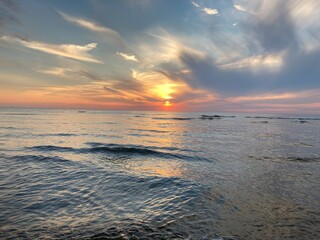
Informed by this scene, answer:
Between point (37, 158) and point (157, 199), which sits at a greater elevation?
point (157, 199)

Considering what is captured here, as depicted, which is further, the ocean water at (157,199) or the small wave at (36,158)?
the small wave at (36,158)

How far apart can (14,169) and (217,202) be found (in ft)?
44.9

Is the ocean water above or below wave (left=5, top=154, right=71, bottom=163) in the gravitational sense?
above

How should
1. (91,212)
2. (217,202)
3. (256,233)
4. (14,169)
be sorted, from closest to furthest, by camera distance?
1. (256,233)
2. (91,212)
3. (217,202)
4. (14,169)

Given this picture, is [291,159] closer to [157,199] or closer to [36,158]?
[157,199]

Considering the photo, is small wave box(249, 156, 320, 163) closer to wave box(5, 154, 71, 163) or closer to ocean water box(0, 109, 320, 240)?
ocean water box(0, 109, 320, 240)

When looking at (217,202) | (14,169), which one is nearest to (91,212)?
(217,202)

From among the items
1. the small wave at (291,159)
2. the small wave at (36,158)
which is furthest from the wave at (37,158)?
the small wave at (291,159)

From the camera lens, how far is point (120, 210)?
9461 mm

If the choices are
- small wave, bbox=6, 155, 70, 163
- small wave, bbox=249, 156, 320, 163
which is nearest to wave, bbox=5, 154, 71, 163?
small wave, bbox=6, 155, 70, 163

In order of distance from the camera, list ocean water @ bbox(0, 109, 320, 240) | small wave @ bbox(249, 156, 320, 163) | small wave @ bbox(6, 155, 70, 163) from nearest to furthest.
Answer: ocean water @ bbox(0, 109, 320, 240), small wave @ bbox(6, 155, 70, 163), small wave @ bbox(249, 156, 320, 163)

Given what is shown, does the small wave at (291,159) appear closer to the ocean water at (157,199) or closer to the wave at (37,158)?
the ocean water at (157,199)

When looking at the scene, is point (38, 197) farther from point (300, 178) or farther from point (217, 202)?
point (300, 178)

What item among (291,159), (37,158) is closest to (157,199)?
(37,158)
